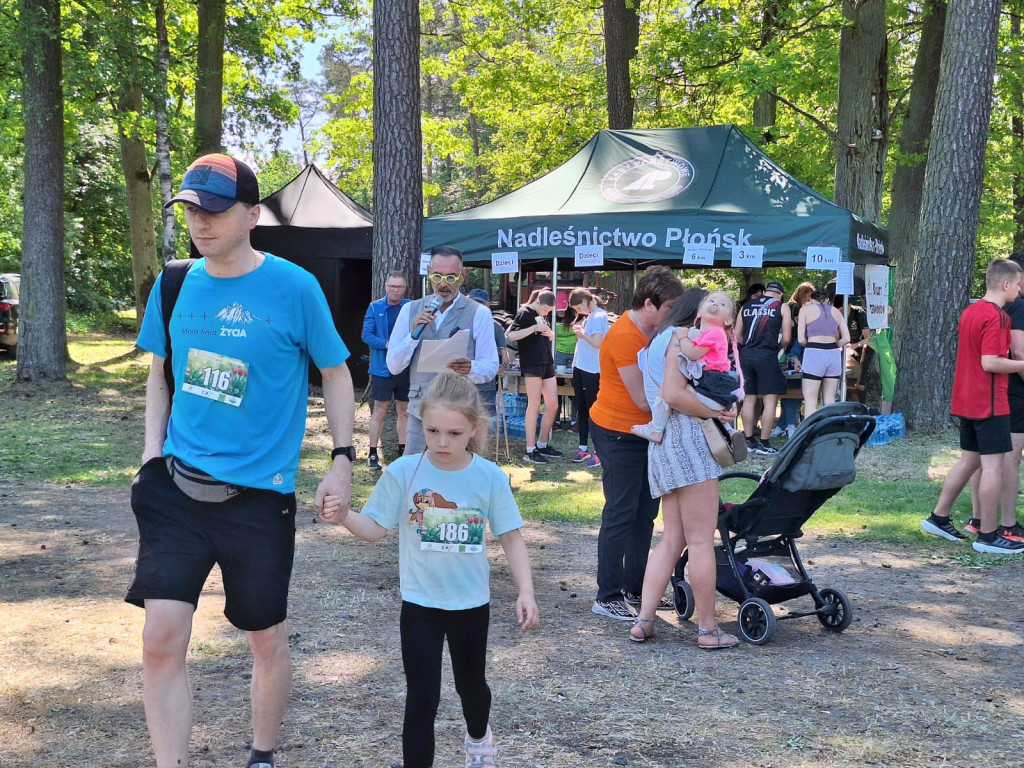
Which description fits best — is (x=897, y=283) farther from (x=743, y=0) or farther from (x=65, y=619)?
(x=65, y=619)

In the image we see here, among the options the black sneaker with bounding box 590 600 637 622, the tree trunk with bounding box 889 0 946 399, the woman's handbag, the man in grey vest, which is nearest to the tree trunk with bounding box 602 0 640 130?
the tree trunk with bounding box 889 0 946 399

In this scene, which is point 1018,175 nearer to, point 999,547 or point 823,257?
point 823,257

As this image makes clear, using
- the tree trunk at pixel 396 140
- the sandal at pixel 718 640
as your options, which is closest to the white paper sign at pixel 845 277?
the tree trunk at pixel 396 140

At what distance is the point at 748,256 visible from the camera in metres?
11.2

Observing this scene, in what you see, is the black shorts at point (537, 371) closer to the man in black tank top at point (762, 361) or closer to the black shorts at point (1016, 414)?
the man in black tank top at point (762, 361)

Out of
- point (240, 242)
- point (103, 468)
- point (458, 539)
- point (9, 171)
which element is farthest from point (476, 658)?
point (9, 171)

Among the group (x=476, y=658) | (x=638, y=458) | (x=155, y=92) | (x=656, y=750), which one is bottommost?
(x=656, y=750)

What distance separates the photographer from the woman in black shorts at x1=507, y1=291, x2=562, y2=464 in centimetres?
1073

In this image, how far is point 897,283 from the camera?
1900cm

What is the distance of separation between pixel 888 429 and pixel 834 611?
7.12m

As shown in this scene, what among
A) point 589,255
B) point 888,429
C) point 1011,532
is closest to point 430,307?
point 1011,532

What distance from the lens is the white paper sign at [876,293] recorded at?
1220 cm

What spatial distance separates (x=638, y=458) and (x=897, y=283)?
15267 millimetres

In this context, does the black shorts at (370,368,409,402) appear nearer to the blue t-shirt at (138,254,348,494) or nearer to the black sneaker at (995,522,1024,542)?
the black sneaker at (995,522,1024,542)
